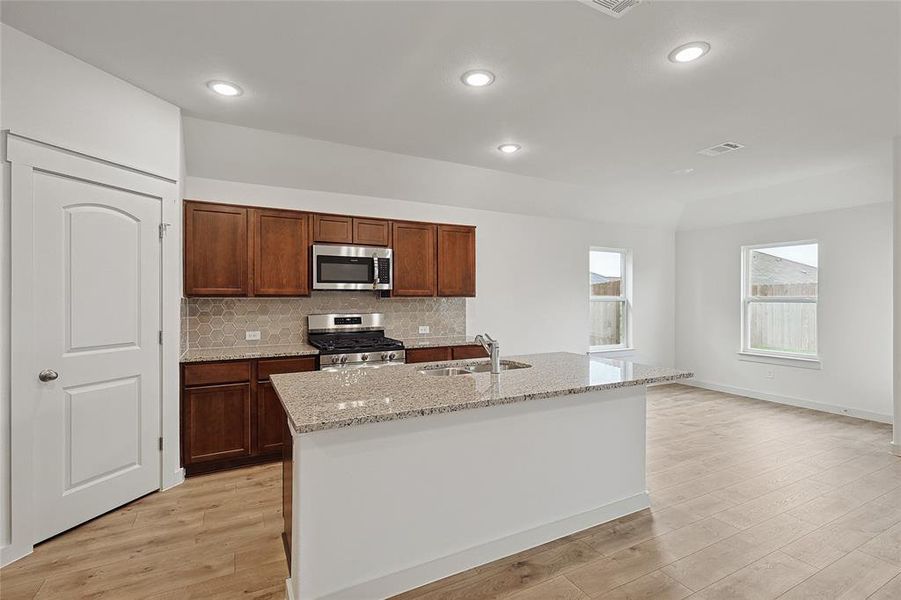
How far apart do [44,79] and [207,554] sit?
268 centimetres

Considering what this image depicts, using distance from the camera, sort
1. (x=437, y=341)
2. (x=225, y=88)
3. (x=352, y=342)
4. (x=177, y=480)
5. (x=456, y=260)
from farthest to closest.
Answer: (x=456, y=260) < (x=437, y=341) < (x=352, y=342) < (x=177, y=480) < (x=225, y=88)

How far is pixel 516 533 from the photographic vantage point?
A: 2.42m

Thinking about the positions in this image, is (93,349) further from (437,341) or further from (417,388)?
(437,341)

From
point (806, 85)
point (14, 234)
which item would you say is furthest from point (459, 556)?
point (806, 85)

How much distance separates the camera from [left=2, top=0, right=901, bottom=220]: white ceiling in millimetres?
2225

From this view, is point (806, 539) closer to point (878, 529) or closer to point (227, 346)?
point (878, 529)

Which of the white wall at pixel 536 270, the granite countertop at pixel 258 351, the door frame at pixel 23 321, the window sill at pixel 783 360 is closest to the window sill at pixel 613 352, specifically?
the white wall at pixel 536 270

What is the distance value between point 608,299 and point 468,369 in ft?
14.3

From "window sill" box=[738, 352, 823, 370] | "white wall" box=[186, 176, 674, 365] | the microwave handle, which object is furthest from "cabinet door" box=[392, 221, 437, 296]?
"window sill" box=[738, 352, 823, 370]

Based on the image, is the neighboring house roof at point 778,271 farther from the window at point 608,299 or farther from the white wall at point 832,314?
the window at point 608,299

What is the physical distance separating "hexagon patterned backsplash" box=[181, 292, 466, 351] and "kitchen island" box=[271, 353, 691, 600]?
1.93 metres

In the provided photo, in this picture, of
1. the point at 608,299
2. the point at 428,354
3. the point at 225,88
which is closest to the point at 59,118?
the point at 225,88

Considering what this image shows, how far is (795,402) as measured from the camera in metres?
5.73

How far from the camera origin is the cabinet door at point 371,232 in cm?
450
